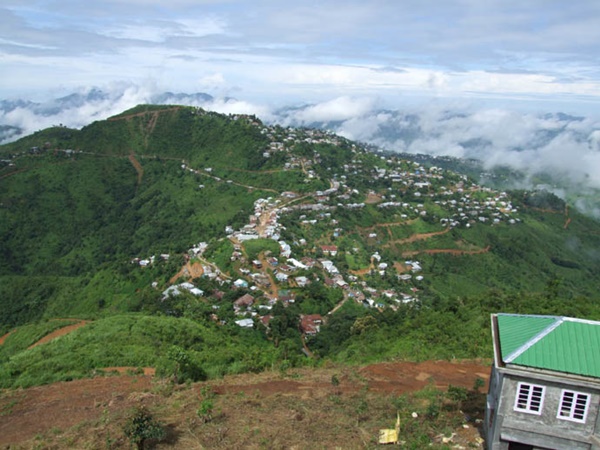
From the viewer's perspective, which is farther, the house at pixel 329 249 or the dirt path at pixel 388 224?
the dirt path at pixel 388 224

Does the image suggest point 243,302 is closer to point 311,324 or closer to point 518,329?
point 311,324

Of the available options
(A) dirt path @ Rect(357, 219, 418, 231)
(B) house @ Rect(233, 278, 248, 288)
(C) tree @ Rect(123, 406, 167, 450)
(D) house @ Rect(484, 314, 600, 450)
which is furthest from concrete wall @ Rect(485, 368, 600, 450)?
(A) dirt path @ Rect(357, 219, 418, 231)

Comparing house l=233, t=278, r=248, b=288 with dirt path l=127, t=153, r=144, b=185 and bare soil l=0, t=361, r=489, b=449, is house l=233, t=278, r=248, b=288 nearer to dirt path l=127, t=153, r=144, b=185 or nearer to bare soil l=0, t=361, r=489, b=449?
bare soil l=0, t=361, r=489, b=449

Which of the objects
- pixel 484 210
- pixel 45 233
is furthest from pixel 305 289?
pixel 484 210

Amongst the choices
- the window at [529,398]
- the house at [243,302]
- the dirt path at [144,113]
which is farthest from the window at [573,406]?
the dirt path at [144,113]

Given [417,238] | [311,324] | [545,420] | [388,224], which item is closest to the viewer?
[545,420]

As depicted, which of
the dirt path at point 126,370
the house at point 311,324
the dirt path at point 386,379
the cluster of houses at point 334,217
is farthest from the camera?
the cluster of houses at point 334,217

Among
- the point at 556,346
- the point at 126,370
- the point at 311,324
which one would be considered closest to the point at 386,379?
the point at 556,346

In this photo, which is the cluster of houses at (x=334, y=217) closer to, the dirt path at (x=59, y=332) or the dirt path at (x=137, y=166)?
the dirt path at (x=137, y=166)

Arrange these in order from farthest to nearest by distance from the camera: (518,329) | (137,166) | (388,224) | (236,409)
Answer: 1. (137,166)
2. (388,224)
3. (236,409)
4. (518,329)
